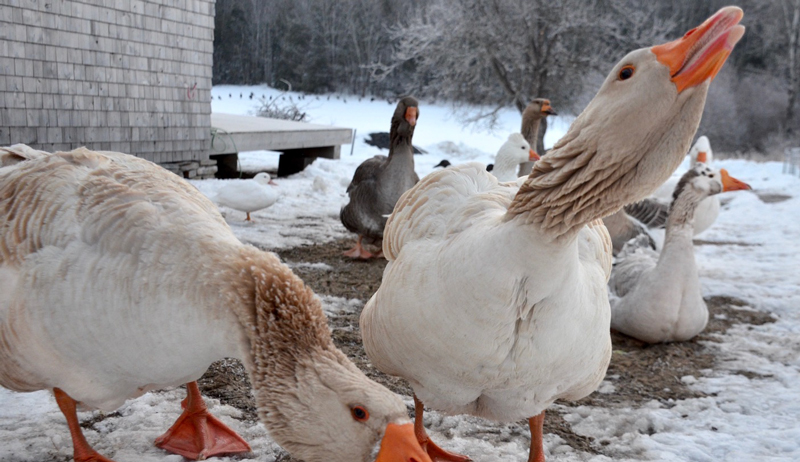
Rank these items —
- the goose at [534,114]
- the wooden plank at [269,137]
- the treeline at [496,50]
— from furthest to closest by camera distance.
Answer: the treeline at [496,50]
the wooden plank at [269,137]
the goose at [534,114]

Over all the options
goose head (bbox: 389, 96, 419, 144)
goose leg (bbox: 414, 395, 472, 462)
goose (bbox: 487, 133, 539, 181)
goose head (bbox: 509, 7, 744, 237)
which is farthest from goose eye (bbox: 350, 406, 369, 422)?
goose head (bbox: 389, 96, 419, 144)

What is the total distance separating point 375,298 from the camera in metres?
2.76

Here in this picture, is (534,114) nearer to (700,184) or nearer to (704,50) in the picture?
(700,184)

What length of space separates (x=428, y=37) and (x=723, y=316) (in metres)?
19.3

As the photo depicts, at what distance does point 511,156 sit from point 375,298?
4.76 meters

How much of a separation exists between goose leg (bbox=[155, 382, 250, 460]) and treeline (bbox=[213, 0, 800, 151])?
15314 millimetres

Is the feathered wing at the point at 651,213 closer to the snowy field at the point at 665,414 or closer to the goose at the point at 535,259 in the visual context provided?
the snowy field at the point at 665,414

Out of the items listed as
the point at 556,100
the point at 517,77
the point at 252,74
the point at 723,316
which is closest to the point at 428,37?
the point at 517,77

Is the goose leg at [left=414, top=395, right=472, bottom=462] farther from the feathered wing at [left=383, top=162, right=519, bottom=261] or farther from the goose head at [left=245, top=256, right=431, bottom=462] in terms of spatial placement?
the goose head at [left=245, top=256, right=431, bottom=462]

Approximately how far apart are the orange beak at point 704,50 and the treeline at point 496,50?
16.4 m

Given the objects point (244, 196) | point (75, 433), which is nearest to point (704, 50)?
point (75, 433)

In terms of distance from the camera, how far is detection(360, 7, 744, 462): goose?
1657 mm

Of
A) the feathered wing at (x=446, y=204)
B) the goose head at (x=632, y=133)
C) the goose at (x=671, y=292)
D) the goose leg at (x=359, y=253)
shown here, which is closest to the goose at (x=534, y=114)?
the goose leg at (x=359, y=253)

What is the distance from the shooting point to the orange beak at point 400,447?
1783 mm
